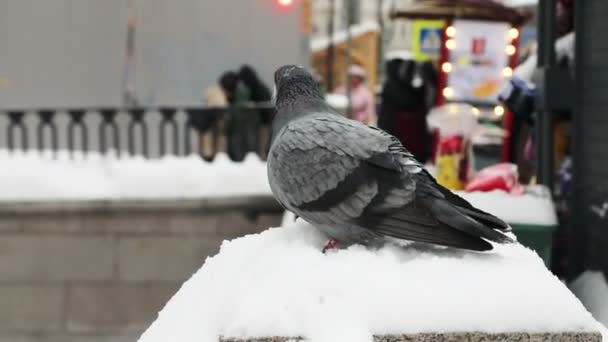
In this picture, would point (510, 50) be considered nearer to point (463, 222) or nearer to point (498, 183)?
point (498, 183)

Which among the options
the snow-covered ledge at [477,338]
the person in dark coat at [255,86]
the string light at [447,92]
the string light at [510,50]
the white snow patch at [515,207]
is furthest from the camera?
the string light at [510,50]

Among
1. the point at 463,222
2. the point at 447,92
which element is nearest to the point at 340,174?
the point at 463,222

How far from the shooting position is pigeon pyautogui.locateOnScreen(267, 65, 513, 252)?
2.41m

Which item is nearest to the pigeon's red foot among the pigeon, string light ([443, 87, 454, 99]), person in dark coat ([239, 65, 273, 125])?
the pigeon

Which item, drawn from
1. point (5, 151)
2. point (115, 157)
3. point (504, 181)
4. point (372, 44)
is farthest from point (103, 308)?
point (372, 44)

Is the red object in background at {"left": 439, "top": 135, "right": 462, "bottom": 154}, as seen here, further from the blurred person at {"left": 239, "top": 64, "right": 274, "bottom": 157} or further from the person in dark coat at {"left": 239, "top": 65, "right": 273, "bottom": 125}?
the person in dark coat at {"left": 239, "top": 65, "right": 273, "bottom": 125}

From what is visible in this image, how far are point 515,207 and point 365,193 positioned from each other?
2.62m

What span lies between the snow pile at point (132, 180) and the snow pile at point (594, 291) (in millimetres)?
4101

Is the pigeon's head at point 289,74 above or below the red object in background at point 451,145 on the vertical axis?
above

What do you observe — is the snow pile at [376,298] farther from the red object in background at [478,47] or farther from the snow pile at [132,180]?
the red object in background at [478,47]

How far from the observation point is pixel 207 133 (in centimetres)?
1066

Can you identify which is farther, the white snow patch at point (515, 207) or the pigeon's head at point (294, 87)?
the white snow patch at point (515, 207)

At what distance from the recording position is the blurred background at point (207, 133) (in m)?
5.60

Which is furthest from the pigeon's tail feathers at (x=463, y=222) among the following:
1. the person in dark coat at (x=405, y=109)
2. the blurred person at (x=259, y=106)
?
the person in dark coat at (x=405, y=109)
